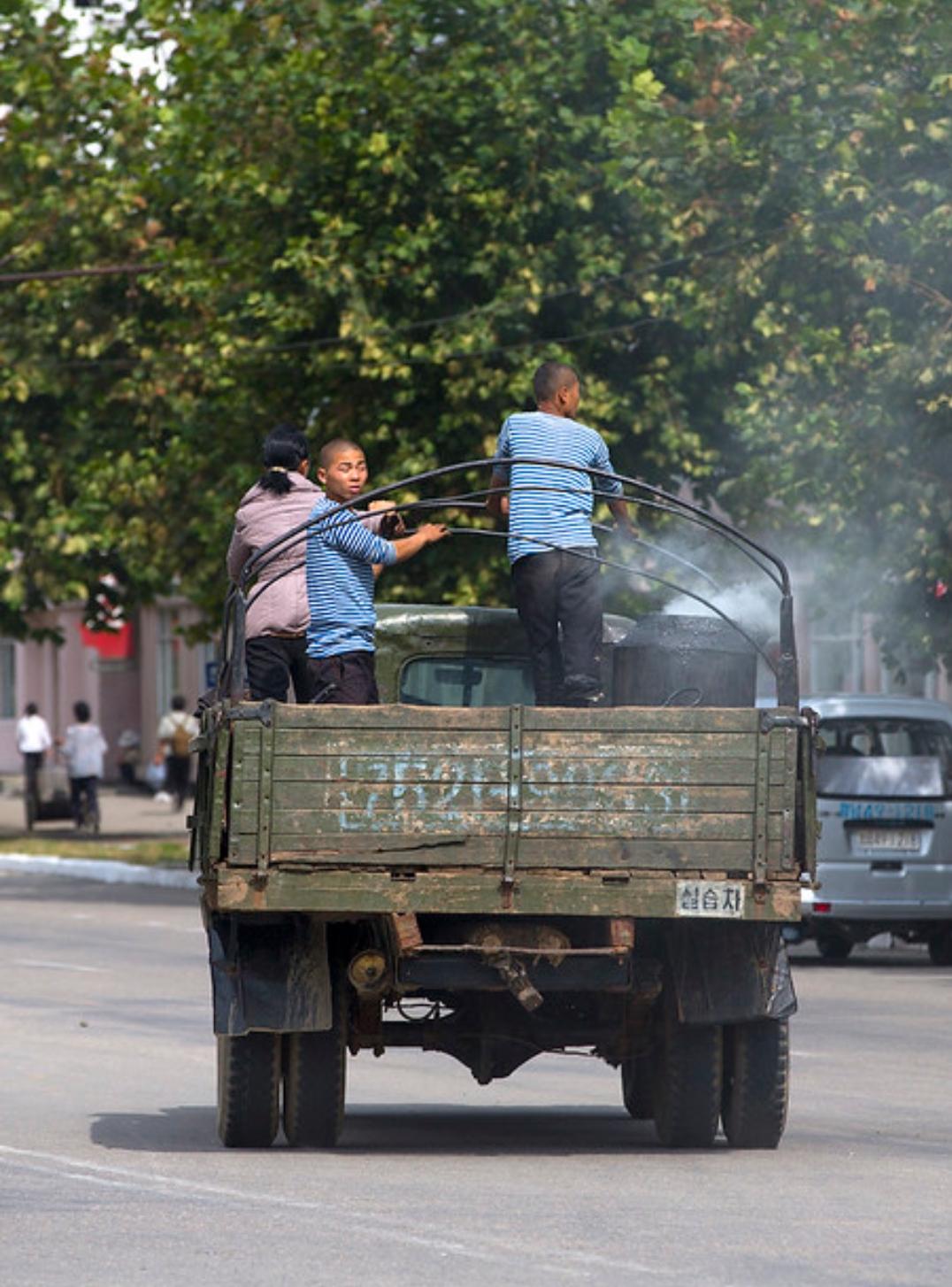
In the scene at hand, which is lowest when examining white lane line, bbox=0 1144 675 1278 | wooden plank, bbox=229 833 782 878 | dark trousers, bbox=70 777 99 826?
white lane line, bbox=0 1144 675 1278

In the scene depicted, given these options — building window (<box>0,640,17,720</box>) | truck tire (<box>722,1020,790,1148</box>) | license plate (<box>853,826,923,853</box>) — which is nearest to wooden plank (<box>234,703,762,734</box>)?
truck tire (<box>722,1020,790,1148</box>)

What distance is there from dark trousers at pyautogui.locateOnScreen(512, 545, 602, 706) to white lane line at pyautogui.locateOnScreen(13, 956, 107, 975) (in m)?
9.56

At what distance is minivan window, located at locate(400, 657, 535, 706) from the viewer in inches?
461

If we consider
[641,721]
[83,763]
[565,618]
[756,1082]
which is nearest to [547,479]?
[565,618]

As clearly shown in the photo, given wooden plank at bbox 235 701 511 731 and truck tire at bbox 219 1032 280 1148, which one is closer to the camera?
wooden plank at bbox 235 701 511 731

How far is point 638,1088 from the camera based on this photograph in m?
11.8

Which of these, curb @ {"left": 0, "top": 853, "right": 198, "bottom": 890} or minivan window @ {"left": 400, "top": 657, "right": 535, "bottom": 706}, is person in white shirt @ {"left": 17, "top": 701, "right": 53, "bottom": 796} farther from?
minivan window @ {"left": 400, "top": 657, "right": 535, "bottom": 706}

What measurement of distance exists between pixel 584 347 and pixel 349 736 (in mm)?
18209

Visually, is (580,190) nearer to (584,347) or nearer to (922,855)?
(584,347)

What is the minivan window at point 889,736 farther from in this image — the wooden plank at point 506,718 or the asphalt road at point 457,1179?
the wooden plank at point 506,718

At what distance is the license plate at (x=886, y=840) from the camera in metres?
21.1

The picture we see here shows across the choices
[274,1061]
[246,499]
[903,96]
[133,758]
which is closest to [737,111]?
[903,96]

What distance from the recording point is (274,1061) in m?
10.5

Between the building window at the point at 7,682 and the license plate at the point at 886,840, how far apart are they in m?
51.4
